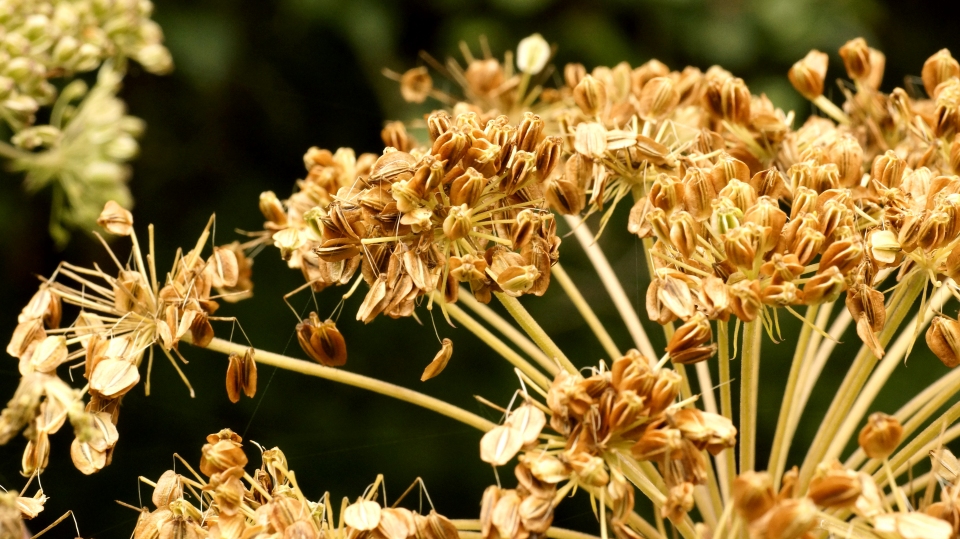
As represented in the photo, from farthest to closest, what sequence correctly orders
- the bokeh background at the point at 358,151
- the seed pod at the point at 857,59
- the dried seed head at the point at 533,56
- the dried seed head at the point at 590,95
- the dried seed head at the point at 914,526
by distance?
1. the bokeh background at the point at 358,151
2. the dried seed head at the point at 533,56
3. the seed pod at the point at 857,59
4. the dried seed head at the point at 590,95
5. the dried seed head at the point at 914,526

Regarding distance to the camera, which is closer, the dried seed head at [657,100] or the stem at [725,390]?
the stem at [725,390]

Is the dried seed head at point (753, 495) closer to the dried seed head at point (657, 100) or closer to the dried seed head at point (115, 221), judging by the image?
the dried seed head at point (657, 100)

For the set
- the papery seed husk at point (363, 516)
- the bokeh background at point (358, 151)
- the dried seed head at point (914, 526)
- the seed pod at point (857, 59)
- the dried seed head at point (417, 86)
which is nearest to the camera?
the dried seed head at point (914, 526)

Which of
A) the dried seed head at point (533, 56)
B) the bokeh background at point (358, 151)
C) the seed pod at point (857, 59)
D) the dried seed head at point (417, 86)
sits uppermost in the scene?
the seed pod at point (857, 59)

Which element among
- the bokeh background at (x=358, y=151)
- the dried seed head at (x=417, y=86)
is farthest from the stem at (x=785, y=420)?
the bokeh background at (x=358, y=151)

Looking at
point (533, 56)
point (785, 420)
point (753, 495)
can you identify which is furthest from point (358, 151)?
point (753, 495)

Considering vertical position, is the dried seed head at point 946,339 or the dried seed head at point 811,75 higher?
the dried seed head at point 811,75
